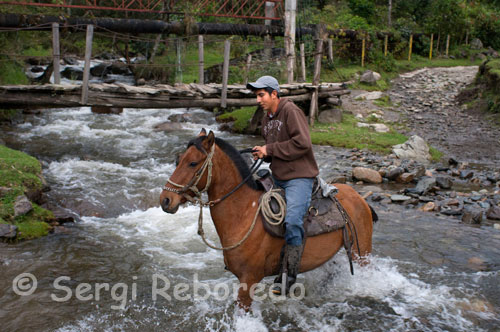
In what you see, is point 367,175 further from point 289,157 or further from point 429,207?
point 289,157

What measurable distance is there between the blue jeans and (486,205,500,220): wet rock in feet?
17.2

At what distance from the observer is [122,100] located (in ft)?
36.4

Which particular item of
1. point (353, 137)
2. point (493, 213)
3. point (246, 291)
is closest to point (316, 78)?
point (353, 137)

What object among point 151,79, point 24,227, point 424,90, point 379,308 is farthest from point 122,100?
point 424,90

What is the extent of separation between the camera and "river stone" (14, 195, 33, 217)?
23.2 feet

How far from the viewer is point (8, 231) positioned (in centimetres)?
663

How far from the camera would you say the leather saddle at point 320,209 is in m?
4.62

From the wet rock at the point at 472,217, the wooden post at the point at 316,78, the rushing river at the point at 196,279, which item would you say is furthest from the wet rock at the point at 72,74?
the wet rock at the point at 472,217

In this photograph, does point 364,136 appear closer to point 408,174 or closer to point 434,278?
point 408,174

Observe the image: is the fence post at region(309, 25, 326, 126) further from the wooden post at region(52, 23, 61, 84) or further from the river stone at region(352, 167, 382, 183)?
the wooden post at region(52, 23, 61, 84)

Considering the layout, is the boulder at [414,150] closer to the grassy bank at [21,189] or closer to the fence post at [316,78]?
the fence post at [316,78]

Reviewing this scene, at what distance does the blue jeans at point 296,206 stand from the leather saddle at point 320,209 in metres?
0.16

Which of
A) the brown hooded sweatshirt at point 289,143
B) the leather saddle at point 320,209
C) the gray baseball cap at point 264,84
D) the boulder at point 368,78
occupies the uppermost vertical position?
the boulder at point 368,78

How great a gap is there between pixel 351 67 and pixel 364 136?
1179 centimetres
